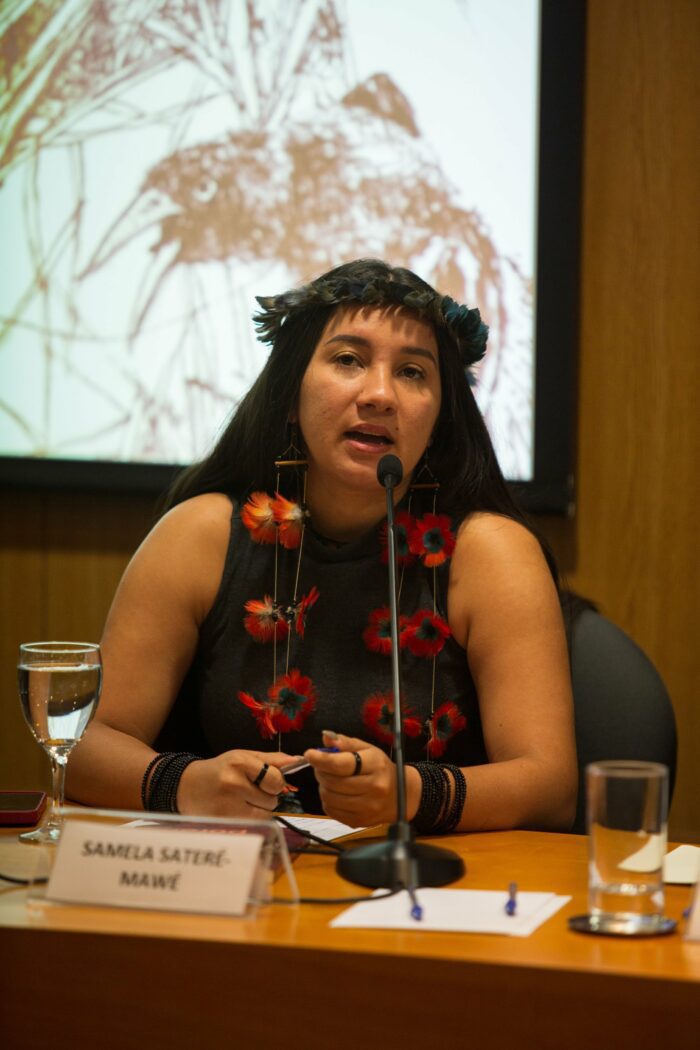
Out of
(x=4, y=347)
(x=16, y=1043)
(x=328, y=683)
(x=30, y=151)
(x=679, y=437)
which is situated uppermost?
(x=30, y=151)

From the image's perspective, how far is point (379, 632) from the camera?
1923 millimetres

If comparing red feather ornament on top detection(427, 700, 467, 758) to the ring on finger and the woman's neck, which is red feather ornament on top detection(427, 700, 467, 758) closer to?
the woman's neck

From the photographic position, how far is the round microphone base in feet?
3.88

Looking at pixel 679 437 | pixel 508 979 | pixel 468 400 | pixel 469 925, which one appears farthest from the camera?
pixel 679 437

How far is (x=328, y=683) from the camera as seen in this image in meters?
1.92

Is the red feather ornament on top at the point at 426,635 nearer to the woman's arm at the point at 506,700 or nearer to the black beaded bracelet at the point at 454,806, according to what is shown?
the woman's arm at the point at 506,700

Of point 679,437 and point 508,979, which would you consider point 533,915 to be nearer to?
point 508,979

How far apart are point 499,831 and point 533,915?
1.54 ft

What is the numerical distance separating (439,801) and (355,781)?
183mm

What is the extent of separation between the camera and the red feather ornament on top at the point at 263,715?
6.17 feet

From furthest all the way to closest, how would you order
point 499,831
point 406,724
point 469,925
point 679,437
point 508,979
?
1. point 679,437
2. point 406,724
3. point 499,831
4. point 469,925
5. point 508,979

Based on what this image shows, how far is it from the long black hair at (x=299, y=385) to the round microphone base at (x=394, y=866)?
858 millimetres

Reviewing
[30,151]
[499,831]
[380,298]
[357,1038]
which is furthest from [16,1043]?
[30,151]

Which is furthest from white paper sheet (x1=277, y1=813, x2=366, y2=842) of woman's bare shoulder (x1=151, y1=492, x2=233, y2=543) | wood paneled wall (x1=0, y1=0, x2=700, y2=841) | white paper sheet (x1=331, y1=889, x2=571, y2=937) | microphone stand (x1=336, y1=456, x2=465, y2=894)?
wood paneled wall (x1=0, y1=0, x2=700, y2=841)
